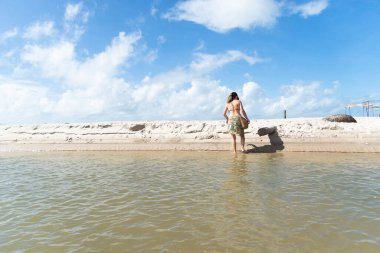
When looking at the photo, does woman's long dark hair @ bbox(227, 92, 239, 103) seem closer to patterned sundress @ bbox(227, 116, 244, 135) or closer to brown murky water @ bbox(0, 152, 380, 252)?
patterned sundress @ bbox(227, 116, 244, 135)

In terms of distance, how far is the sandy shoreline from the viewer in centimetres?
1176

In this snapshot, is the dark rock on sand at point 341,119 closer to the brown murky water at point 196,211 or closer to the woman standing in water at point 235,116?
the woman standing in water at point 235,116

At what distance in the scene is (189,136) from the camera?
14.1 meters

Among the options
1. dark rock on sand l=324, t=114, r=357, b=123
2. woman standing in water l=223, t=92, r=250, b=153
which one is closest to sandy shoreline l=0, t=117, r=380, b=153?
dark rock on sand l=324, t=114, r=357, b=123

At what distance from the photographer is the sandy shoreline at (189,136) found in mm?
11762

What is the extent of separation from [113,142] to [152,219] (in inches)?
461

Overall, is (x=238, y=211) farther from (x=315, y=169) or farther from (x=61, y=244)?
(x=315, y=169)

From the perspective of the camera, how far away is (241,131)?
11.5m

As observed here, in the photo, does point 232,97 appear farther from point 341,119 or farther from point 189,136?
point 341,119

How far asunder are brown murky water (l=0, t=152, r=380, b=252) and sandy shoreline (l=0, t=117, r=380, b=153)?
4.35m

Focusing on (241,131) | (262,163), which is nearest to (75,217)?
(262,163)

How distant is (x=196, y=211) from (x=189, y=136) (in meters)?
9.81

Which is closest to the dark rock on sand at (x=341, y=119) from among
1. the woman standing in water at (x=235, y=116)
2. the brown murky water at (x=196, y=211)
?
the woman standing in water at (x=235, y=116)

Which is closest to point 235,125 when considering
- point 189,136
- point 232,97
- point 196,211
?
point 232,97
